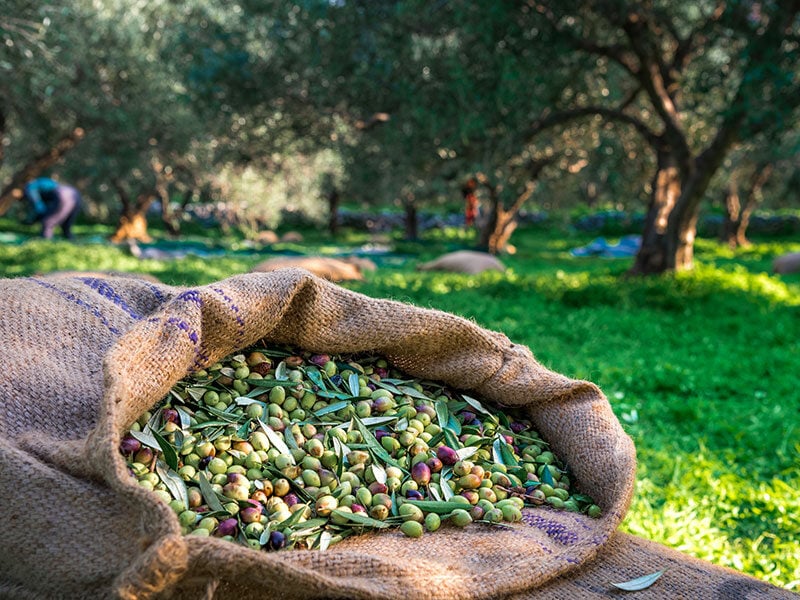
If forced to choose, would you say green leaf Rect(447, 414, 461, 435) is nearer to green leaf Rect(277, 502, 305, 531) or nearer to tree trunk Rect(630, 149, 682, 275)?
green leaf Rect(277, 502, 305, 531)

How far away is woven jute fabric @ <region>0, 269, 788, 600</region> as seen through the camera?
1.77 metres

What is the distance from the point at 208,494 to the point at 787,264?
14068 millimetres

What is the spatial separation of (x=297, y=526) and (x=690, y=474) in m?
2.61

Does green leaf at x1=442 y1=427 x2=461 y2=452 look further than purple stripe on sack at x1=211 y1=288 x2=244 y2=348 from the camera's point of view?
Yes

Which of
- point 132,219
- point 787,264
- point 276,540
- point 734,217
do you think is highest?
point 734,217

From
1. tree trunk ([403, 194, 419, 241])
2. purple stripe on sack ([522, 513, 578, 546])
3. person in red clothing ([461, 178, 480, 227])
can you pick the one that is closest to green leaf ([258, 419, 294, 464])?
purple stripe on sack ([522, 513, 578, 546])

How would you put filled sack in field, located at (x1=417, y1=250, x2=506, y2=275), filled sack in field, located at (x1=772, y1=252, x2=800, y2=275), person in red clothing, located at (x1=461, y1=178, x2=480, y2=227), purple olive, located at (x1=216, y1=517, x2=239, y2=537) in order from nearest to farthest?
purple olive, located at (x1=216, y1=517, x2=239, y2=537), filled sack in field, located at (x1=417, y1=250, x2=506, y2=275), filled sack in field, located at (x1=772, y1=252, x2=800, y2=275), person in red clothing, located at (x1=461, y1=178, x2=480, y2=227)

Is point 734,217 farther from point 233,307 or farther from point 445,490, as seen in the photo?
point 233,307

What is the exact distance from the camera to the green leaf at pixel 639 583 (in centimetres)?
219

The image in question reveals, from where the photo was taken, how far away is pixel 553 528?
2330 millimetres

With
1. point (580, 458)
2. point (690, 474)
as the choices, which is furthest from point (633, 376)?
point (580, 458)

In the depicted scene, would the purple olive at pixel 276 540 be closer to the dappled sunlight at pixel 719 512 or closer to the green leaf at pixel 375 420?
the green leaf at pixel 375 420

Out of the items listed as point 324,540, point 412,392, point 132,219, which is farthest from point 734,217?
point 324,540

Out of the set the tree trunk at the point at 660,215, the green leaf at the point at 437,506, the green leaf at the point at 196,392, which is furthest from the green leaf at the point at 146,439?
the tree trunk at the point at 660,215
